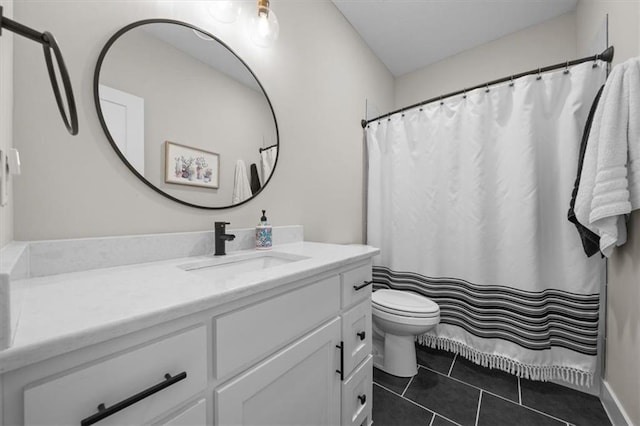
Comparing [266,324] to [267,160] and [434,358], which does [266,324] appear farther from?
[434,358]

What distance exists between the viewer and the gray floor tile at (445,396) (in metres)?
1.31

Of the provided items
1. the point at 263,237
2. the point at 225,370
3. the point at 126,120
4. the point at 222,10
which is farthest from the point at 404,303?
the point at 222,10

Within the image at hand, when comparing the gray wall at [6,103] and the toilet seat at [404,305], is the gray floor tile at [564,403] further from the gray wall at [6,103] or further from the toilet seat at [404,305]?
the gray wall at [6,103]

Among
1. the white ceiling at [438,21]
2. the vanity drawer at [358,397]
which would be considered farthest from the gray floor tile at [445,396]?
the white ceiling at [438,21]

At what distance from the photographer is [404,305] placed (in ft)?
5.28

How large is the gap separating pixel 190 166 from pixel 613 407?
2.30 metres

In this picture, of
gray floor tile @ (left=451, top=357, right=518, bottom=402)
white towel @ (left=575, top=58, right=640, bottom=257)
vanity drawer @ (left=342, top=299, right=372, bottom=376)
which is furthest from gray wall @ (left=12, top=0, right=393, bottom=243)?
white towel @ (left=575, top=58, right=640, bottom=257)

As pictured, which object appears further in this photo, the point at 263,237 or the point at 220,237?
the point at 263,237

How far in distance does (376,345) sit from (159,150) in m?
1.80

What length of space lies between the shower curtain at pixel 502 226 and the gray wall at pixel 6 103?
2.00m

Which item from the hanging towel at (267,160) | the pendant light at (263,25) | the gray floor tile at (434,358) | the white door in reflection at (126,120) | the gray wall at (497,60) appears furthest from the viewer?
the gray wall at (497,60)

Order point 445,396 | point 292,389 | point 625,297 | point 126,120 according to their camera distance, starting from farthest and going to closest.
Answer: point 445,396 → point 625,297 → point 126,120 → point 292,389

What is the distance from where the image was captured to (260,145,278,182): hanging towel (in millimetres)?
1355

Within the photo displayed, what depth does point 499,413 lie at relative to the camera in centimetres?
131
